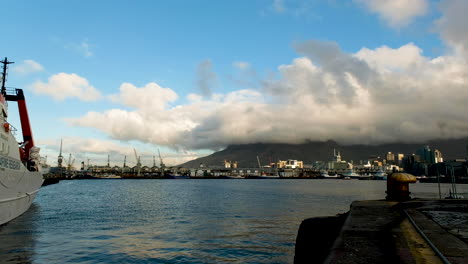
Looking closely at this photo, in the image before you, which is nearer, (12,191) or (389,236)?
(389,236)

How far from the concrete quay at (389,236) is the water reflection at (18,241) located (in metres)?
16.4

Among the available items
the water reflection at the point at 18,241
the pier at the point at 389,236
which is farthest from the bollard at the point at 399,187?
the water reflection at the point at 18,241

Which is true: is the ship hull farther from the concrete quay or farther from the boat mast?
the concrete quay

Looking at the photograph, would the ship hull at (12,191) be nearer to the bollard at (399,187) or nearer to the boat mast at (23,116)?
the boat mast at (23,116)

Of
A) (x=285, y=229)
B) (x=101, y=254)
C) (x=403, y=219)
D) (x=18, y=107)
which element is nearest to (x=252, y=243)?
(x=285, y=229)

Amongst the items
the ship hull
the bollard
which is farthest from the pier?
the ship hull

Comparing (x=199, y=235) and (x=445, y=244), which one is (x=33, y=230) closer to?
(x=199, y=235)

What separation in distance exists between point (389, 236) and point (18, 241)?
2573 cm

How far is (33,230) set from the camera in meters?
29.2

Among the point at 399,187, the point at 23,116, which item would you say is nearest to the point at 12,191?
the point at 23,116

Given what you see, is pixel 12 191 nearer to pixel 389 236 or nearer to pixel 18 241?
pixel 18 241

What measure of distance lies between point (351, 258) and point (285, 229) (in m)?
24.6

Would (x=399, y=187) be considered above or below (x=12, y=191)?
above

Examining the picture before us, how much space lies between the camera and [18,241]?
2383 cm
